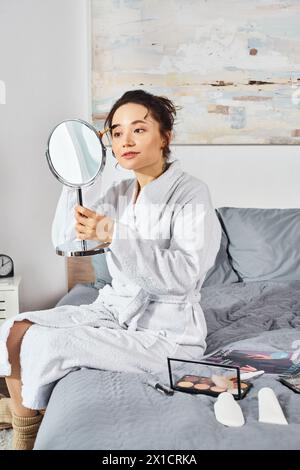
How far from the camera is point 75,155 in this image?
1.55 m

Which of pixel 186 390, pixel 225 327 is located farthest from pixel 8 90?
pixel 186 390

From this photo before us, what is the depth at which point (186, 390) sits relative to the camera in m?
1.30

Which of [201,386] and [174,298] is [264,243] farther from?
[201,386]

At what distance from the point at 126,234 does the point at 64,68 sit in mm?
1689

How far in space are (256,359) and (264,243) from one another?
44.5 inches

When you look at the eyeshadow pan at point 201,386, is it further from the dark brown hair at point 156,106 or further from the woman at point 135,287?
the dark brown hair at point 156,106

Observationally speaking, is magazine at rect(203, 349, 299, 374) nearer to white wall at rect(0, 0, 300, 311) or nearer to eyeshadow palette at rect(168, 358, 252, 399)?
eyeshadow palette at rect(168, 358, 252, 399)

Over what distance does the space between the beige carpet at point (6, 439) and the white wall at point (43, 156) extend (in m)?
1.05

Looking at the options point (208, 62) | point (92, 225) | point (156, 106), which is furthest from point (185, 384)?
point (208, 62)

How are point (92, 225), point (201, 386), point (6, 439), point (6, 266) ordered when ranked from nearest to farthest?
point (201, 386) → point (92, 225) → point (6, 439) → point (6, 266)

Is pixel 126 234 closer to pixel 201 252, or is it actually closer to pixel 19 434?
pixel 201 252

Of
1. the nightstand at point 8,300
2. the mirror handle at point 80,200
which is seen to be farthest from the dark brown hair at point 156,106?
the nightstand at point 8,300

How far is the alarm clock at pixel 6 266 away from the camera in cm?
274
